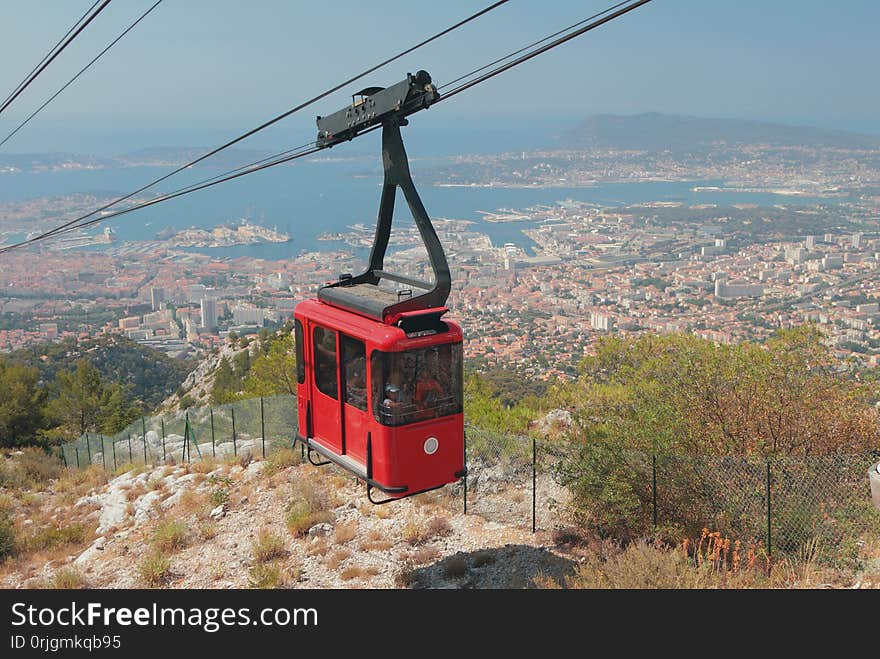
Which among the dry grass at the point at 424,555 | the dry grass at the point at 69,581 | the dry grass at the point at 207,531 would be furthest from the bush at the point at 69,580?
the dry grass at the point at 424,555

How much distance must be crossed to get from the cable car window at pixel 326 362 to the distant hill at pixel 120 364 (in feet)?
149

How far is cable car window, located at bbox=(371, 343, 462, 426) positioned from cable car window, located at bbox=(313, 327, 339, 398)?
Answer: 2.90 ft

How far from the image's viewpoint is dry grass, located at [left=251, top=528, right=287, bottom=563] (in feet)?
34.3

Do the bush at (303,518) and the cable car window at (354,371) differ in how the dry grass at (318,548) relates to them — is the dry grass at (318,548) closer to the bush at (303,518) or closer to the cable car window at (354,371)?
the bush at (303,518)

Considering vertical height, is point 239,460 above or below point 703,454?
below

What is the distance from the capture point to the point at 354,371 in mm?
7648

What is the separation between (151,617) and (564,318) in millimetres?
67417

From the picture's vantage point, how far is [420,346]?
Result: 7133 mm

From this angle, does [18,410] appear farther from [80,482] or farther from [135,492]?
[135,492]

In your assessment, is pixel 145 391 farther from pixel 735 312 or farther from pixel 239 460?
pixel 735 312

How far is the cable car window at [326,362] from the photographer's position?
7.96m

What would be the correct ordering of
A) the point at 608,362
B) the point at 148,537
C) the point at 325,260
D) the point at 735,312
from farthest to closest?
the point at 325,260 → the point at 735,312 → the point at 608,362 → the point at 148,537

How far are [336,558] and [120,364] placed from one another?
51.6 metres

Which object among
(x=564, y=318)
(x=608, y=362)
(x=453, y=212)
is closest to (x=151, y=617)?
(x=608, y=362)
